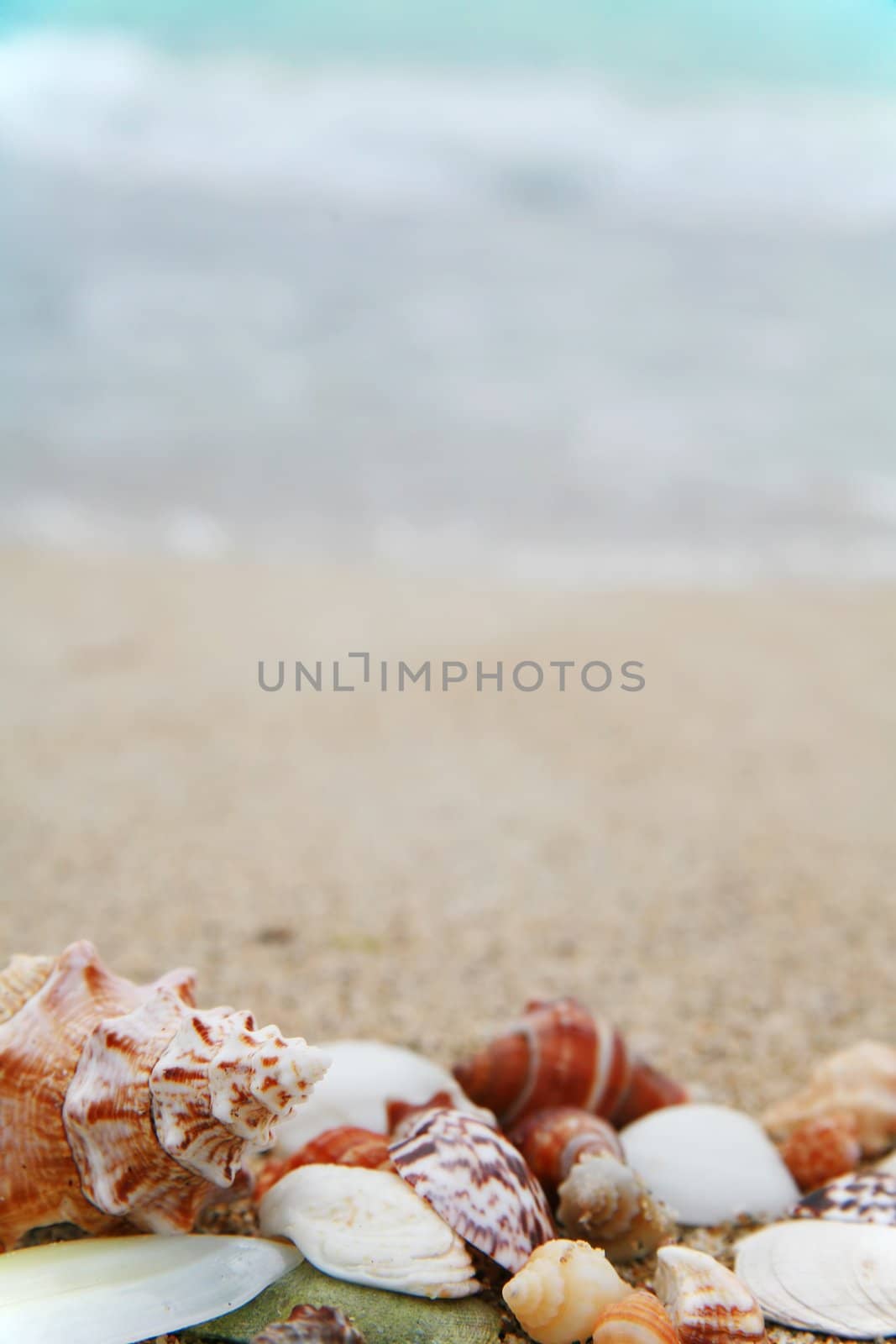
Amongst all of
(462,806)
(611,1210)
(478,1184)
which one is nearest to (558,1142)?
(611,1210)

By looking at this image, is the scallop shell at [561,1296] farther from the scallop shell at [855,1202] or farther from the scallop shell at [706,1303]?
the scallop shell at [855,1202]

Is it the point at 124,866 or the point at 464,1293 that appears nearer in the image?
the point at 464,1293

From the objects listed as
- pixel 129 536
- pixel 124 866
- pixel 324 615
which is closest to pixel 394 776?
pixel 124 866

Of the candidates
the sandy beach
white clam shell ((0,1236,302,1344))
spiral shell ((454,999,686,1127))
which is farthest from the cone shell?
the sandy beach

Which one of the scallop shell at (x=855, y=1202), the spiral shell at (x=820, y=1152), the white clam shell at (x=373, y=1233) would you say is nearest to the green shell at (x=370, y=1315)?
the white clam shell at (x=373, y=1233)

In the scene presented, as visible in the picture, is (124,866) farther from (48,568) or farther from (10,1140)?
(48,568)

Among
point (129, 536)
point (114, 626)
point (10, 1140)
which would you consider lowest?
point (10, 1140)
